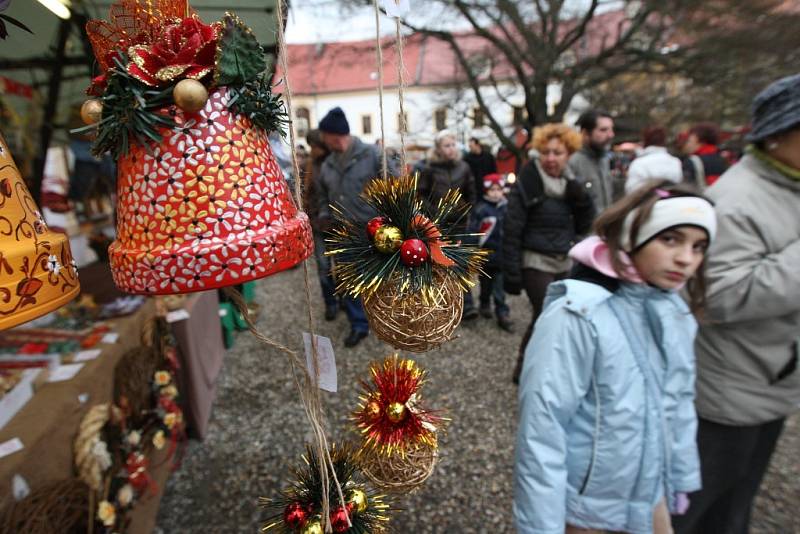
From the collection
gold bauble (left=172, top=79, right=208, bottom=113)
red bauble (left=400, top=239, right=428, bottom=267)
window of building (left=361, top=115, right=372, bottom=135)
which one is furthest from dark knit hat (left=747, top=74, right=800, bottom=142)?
window of building (left=361, top=115, right=372, bottom=135)

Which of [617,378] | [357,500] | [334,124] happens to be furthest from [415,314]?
[334,124]

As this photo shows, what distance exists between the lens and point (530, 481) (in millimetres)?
1262

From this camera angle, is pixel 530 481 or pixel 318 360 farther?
pixel 530 481

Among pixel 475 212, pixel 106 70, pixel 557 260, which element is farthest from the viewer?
pixel 475 212

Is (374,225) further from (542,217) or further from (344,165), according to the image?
(344,165)

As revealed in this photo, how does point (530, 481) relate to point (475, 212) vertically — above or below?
below

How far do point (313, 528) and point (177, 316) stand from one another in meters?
2.29

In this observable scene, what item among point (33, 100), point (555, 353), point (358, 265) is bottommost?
point (555, 353)

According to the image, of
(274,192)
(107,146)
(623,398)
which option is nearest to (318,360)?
(274,192)

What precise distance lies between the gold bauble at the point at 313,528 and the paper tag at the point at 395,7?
30.7 inches

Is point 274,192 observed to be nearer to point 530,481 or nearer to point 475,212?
point 530,481

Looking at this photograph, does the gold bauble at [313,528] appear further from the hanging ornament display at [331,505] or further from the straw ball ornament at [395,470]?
the straw ball ornament at [395,470]

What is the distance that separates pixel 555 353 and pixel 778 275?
28.8 inches

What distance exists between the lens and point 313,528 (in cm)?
66
